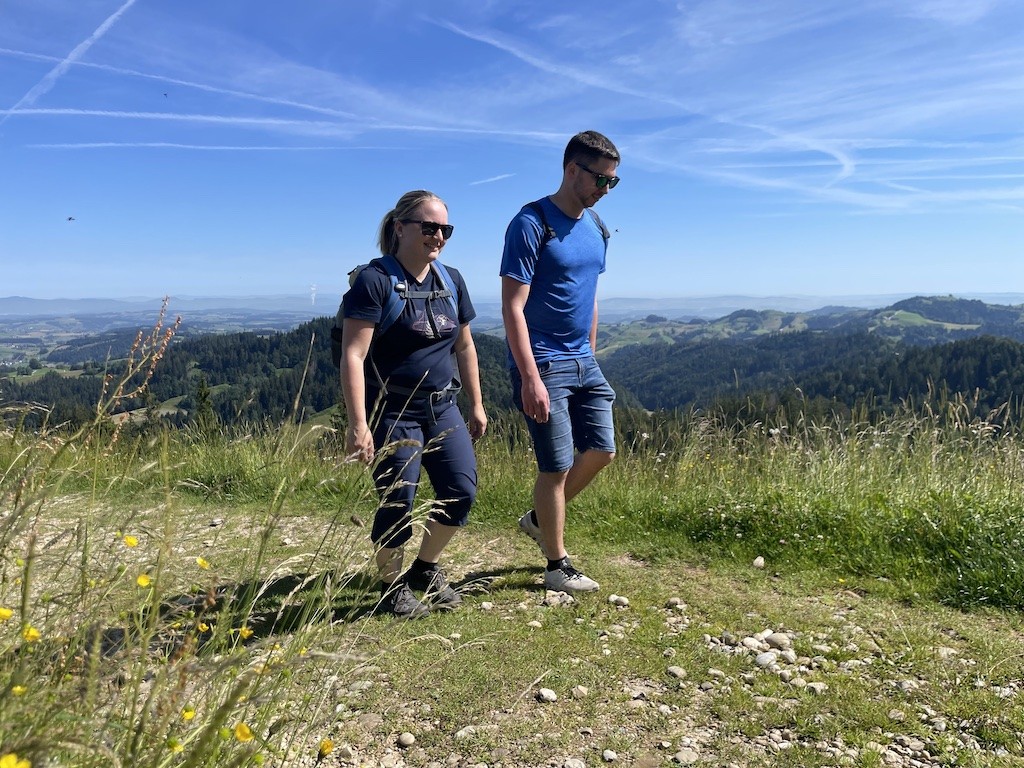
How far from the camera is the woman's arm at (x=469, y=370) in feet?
13.3

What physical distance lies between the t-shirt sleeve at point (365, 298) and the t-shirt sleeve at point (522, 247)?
2.37 feet

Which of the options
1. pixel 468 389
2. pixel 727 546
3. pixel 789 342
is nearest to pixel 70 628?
pixel 468 389

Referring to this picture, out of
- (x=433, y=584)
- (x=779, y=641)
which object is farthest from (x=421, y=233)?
(x=779, y=641)

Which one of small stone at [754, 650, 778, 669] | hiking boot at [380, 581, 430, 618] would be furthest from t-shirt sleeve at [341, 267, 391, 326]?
small stone at [754, 650, 778, 669]

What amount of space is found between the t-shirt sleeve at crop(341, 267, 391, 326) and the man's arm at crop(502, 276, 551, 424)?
2.25 feet

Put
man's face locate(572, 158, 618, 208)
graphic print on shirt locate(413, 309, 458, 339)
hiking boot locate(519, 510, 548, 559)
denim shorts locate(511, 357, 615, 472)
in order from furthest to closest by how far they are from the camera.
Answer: hiking boot locate(519, 510, 548, 559), denim shorts locate(511, 357, 615, 472), man's face locate(572, 158, 618, 208), graphic print on shirt locate(413, 309, 458, 339)

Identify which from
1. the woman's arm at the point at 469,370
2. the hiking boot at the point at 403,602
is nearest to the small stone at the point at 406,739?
the hiking boot at the point at 403,602

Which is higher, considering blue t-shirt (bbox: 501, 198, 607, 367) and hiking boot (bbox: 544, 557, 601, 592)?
blue t-shirt (bbox: 501, 198, 607, 367)

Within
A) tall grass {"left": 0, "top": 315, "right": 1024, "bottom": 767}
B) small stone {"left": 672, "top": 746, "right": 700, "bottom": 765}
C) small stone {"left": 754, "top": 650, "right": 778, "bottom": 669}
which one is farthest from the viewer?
small stone {"left": 754, "top": 650, "right": 778, "bottom": 669}

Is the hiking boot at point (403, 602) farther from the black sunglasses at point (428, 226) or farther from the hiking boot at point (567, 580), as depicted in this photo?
the black sunglasses at point (428, 226)

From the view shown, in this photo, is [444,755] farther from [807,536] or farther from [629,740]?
[807,536]

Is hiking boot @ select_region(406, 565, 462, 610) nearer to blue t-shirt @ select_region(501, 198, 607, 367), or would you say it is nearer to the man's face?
→ blue t-shirt @ select_region(501, 198, 607, 367)

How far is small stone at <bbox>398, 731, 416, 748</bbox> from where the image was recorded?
2.63m

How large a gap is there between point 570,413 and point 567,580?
3.35ft
